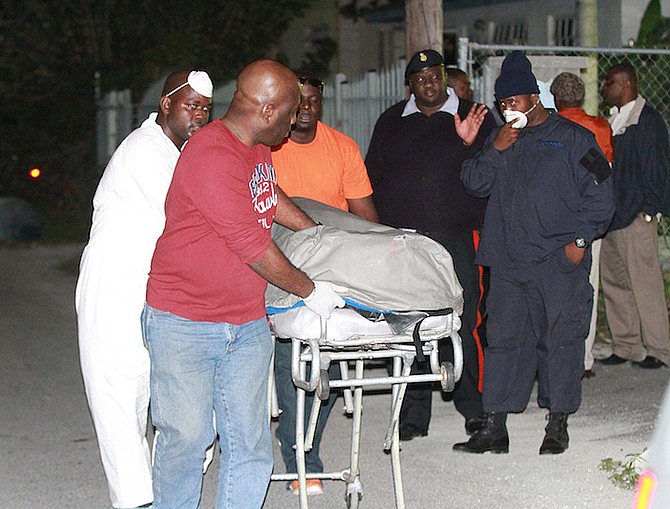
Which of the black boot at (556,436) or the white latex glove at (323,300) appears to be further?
the black boot at (556,436)

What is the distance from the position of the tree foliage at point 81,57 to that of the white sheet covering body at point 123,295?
1716 centimetres

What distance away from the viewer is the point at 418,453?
6.62m

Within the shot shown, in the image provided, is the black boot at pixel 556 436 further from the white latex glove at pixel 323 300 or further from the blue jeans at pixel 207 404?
the white latex glove at pixel 323 300

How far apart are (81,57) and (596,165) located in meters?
18.4

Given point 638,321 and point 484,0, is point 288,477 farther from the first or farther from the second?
point 484,0

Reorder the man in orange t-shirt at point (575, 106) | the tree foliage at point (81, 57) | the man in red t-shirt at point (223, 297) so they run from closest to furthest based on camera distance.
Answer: the man in red t-shirt at point (223, 297), the man in orange t-shirt at point (575, 106), the tree foliage at point (81, 57)

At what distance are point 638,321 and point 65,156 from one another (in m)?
15.6

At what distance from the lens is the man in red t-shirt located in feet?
14.4

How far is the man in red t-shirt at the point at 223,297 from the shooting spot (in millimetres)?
4379

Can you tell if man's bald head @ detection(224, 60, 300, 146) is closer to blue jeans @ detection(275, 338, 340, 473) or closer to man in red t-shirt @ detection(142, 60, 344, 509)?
man in red t-shirt @ detection(142, 60, 344, 509)

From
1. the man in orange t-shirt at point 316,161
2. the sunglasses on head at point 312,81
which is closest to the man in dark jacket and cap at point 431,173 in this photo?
the man in orange t-shirt at point 316,161

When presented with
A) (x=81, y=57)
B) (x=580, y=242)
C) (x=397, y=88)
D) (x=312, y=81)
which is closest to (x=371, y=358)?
(x=312, y=81)

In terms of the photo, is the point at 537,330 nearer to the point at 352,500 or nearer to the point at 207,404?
the point at 352,500

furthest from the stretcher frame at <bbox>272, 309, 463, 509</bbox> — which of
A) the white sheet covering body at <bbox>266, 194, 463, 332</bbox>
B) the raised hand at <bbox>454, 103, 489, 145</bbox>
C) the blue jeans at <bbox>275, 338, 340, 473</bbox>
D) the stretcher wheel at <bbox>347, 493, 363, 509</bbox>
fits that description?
the raised hand at <bbox>454, 103, 489, 145</bbox>
